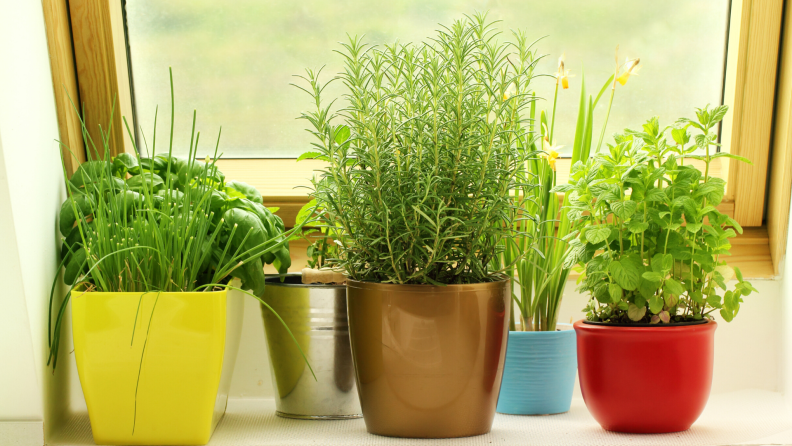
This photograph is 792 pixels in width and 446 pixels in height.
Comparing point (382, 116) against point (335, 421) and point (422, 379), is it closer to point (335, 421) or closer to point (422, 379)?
point (422, 379)

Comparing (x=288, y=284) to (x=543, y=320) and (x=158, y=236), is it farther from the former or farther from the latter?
(x=543, y=320)

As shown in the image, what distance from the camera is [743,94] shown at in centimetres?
105

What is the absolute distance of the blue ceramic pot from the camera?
0.89 m

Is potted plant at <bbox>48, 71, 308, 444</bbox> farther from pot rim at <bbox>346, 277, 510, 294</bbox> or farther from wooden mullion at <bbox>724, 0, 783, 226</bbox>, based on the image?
wooden mullion at <bbox>724, 0, 783, 226</bbox>

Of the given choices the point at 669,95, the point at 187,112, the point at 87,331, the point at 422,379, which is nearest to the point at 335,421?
the point at 422,379

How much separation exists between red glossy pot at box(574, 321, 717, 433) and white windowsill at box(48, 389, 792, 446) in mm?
26

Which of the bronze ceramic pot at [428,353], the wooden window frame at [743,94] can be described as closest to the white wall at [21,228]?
the wooden window frame at [743,94]

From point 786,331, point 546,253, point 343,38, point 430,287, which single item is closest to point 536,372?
point 546,253

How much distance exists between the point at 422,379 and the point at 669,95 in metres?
0.83

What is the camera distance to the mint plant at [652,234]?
726 millimetres

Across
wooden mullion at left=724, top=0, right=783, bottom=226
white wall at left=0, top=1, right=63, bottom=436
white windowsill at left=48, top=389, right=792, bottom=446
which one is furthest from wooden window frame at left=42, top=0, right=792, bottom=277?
white windowsill at left=48, top=389, right=792, bottom=446

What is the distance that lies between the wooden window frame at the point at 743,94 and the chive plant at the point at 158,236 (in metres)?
0.22

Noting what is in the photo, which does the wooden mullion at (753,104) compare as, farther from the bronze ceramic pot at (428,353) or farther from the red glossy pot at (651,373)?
the bronze ceramic pot at (428,353)

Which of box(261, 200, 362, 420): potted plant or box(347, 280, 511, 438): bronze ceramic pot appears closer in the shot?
box(347, 280, 511, 438): bronze ceramic pot
